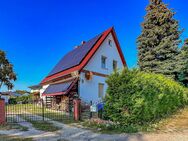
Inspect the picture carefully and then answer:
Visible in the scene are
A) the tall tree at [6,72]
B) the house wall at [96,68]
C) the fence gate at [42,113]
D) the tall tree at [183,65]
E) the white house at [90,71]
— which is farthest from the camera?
the tall tree at [6,72]

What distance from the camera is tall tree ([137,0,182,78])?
75.2 feet

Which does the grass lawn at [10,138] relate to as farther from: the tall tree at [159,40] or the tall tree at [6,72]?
the tall tree at [6,72]

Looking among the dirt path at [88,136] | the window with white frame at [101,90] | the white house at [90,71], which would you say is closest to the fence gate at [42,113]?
the white house at [90,71]

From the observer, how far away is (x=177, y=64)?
22.4 meters

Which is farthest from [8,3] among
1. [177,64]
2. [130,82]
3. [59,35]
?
[177,64]

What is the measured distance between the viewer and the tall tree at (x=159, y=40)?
75.2 feet

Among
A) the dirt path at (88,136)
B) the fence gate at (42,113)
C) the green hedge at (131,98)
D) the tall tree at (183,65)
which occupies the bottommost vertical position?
the dirt path at (88,136)

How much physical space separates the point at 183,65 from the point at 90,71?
9895mm

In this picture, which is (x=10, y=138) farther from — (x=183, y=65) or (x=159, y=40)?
(x=159, y=40)

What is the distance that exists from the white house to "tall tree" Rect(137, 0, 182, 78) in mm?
3148

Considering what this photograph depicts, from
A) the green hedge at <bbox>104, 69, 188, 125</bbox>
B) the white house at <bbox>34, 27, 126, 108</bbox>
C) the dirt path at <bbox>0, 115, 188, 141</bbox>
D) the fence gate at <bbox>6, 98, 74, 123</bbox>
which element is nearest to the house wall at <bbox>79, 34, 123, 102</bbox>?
the white house at <bbox>34, 27, 126, 108</bbox>

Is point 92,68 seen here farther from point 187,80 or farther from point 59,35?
point 187,80

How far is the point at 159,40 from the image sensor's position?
2395 centimetres

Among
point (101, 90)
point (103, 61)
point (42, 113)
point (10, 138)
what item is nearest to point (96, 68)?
point (103, 61)
